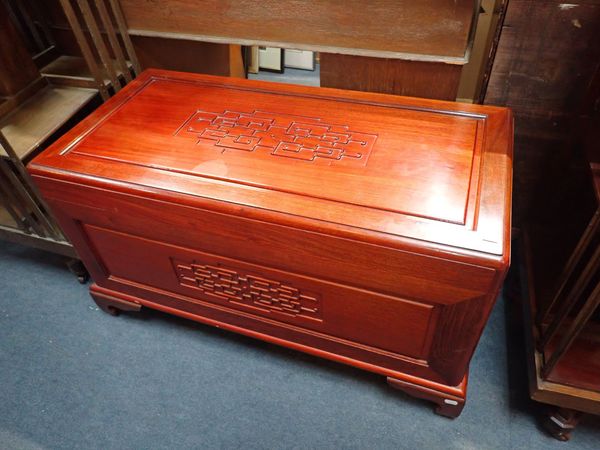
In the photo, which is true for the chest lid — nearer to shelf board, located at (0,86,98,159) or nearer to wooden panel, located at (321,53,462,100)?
wooden panel, located at (321,53,462,100)

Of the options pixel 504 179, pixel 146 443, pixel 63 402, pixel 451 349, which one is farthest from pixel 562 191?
pixel 63 402

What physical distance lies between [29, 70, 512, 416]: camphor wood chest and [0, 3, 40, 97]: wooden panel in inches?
14.4

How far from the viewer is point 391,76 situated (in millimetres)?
1082

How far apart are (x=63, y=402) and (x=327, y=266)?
31.4 inches

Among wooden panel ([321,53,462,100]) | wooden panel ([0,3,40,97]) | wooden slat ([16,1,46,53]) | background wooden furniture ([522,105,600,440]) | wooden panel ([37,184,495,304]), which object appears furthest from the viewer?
wooden slat ([16,1,46,53])

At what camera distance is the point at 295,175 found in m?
0.83

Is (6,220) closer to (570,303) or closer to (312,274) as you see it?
(312,274)

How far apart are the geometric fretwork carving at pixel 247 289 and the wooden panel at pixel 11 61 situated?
726mm

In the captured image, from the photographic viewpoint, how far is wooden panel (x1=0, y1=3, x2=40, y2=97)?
1.17 meters

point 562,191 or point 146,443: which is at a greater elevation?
point 562,191

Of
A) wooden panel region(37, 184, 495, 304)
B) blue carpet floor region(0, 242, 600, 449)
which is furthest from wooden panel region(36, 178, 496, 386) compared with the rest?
blue carpet floor region(0, 242, 600, 449)

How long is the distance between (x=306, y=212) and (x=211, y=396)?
0.61 m

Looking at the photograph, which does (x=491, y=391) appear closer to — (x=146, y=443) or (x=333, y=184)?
(x=333, y=184)

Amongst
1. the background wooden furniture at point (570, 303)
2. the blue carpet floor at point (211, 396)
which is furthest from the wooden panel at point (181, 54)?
the background wooden furniture at point (570, 303)
